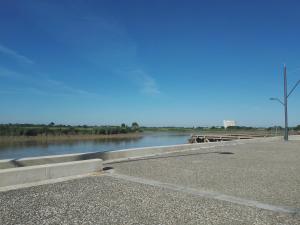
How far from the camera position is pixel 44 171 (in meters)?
7.59

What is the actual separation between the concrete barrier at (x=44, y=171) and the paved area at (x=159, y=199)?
0.46 metres

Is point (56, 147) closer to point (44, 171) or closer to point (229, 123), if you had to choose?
point (229, 123)

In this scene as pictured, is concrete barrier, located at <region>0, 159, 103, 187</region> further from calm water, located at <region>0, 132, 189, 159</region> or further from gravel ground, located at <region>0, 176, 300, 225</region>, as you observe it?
calm water, located at <region>0, 132, 189, 159</region>

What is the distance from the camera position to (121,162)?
10.9 m

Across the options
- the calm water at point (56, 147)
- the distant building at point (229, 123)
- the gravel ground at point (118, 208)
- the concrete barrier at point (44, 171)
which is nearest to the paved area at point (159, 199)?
the gravel ground at point (118, 208)

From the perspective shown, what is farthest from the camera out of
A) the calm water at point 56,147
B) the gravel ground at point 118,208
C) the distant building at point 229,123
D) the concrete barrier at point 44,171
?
the distant building at point 229,123

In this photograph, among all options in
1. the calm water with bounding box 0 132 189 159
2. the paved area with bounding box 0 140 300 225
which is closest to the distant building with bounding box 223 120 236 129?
the calm water with bounding box 0 132 189 159

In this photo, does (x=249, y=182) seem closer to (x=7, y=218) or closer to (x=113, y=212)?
(x=113, y=212)

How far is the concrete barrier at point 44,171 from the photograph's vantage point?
686cm

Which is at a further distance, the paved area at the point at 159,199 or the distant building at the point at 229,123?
the distant building at the point at 229,123

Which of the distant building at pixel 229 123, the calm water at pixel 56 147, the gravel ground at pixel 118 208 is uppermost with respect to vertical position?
the distant building at pixel 229 123

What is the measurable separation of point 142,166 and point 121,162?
3.50 feet

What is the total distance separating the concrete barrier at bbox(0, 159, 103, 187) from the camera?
22.5ft

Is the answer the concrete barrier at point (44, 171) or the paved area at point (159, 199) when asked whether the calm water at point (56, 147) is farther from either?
the paved area at point (159, 199)
